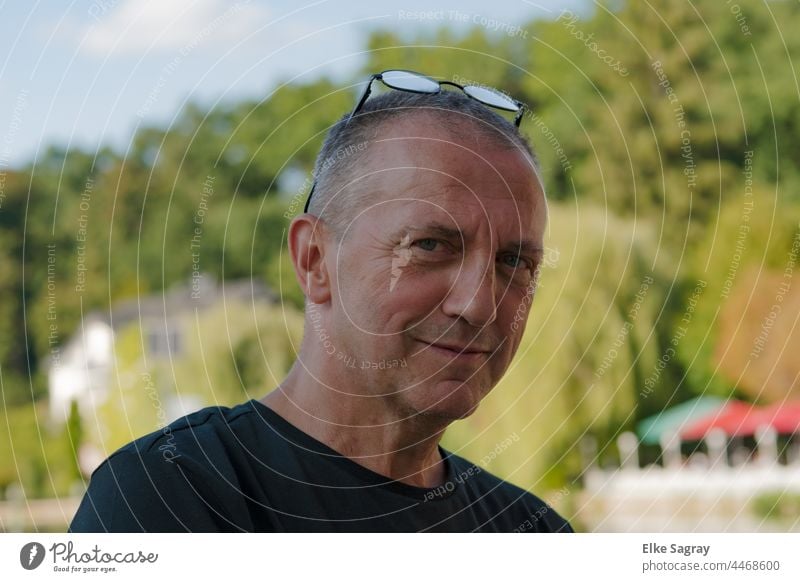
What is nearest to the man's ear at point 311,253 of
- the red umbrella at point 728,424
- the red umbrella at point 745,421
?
the red umbrella at point 745,421

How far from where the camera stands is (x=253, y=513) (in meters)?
1.35

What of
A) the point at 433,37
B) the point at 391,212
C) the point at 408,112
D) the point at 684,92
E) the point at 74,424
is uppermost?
the point at 684,92

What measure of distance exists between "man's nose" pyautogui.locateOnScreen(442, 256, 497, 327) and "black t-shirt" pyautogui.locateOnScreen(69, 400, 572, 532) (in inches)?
9.4

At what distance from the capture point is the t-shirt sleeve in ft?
4.02

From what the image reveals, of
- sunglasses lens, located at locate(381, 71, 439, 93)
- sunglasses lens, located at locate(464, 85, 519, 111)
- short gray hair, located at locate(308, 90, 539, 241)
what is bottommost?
short gray hair, located at locate(308, 90, 539, 241)

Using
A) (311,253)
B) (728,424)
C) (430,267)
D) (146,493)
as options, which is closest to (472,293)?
(430,267)

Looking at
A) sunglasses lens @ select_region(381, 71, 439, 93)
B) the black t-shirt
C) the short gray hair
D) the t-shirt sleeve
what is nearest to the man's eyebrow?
the short gray hair

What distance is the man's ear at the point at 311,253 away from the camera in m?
1.46

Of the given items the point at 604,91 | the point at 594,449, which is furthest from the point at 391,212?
the point at 604,91

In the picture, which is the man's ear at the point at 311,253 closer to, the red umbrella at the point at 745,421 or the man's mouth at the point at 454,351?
the man's mouth at the point at 454,351
